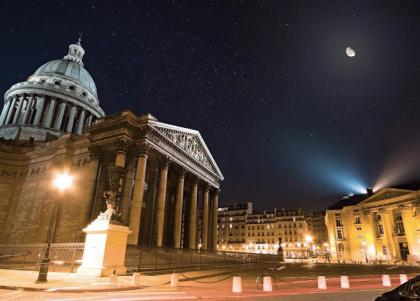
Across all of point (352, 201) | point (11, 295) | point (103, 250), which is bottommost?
point (11, 295)

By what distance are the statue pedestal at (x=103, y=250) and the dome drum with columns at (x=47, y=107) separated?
4871 centimetres

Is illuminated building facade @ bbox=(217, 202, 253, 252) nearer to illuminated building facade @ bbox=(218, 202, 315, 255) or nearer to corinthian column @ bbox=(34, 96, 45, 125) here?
illuminated building facade @ bbox=(218, 202, 315, 255)

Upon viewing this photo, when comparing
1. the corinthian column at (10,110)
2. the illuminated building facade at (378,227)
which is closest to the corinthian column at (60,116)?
the corinthian column at (10,110)

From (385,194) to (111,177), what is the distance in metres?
70.0

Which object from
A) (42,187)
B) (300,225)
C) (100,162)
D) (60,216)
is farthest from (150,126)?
(300,225)

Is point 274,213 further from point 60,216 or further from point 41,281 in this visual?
point 41,281

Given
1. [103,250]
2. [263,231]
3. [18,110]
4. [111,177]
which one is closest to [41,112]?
[18,110]

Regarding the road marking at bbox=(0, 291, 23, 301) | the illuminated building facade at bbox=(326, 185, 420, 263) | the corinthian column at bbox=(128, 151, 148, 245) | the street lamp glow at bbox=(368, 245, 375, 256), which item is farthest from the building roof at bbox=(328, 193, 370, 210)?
the road marking at bbox=(0, 291, 23, 301)

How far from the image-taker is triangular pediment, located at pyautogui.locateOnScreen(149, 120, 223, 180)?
3809 centimetres

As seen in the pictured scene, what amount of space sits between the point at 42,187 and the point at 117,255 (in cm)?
3142

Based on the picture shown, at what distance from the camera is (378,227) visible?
226ft

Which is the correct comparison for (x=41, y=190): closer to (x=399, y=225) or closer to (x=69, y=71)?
(x=69, y=71)

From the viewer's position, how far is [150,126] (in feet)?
113

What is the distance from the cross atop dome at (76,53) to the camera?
275ft
